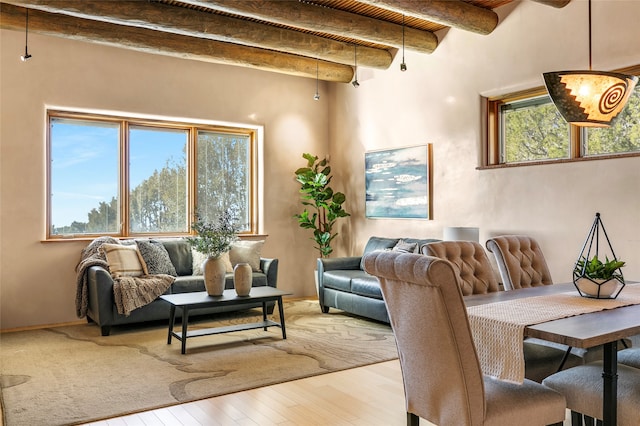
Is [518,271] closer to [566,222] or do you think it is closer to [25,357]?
[566,222]

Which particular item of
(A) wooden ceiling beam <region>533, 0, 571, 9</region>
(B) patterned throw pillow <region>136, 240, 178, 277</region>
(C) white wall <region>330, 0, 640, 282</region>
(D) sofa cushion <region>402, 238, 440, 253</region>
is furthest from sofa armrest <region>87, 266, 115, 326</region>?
(A) wooden ceiling beam <region>533, 0, 571, 9</region>

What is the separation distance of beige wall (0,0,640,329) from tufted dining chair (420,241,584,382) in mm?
1891

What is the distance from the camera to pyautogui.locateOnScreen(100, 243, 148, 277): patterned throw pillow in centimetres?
527

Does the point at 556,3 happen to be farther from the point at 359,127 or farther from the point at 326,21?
the point at 359,127

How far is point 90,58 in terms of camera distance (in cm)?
572

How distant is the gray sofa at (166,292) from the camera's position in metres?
4.95

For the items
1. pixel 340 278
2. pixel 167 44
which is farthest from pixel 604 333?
pixel 167 44

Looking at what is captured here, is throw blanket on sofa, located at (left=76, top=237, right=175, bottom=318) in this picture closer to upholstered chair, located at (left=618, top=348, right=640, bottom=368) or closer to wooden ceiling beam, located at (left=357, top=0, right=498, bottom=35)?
wooden ceiling beam, located at (left=357, top=0, right=498, bottom=35)

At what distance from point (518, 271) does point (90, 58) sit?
4.94 metres

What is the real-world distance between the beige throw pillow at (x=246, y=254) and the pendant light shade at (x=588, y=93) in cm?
417

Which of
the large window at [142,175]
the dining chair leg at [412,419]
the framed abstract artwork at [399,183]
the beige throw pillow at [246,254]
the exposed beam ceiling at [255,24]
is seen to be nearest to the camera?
the dining chair leg at [412,419]


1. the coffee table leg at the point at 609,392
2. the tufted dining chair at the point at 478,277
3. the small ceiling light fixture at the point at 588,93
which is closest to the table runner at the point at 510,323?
the coffee table leg at the point at 609,392

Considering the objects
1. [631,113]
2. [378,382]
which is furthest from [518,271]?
[631,113]

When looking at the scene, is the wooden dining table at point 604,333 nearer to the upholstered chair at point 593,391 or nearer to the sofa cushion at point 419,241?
the upholstered chair at point 593,391
